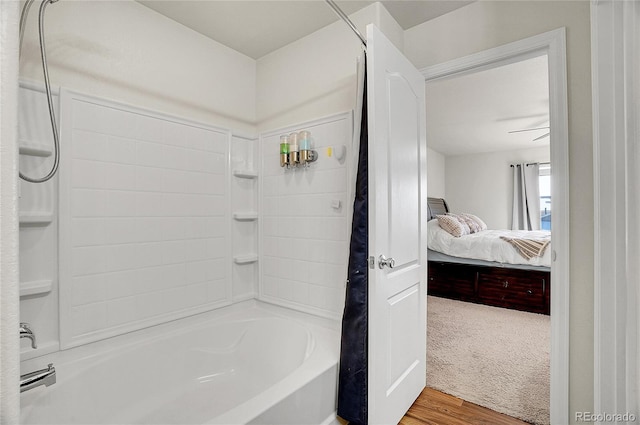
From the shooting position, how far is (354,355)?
157 centimetres

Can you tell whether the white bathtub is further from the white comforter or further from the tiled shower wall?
the white comforter

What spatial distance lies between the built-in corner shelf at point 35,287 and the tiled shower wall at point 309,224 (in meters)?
1.32

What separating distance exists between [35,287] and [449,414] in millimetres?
2314

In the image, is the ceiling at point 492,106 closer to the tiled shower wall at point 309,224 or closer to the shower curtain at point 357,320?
the tiled shower wall at point 309,224

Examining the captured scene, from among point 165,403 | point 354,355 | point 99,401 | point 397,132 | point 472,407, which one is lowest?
point 472,407

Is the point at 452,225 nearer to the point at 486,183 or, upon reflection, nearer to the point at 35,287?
the point at 486,183

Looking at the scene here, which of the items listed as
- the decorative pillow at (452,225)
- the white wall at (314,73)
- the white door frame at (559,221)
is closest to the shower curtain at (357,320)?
the white wall at (314,73)

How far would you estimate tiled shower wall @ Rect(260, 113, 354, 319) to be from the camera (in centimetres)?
205

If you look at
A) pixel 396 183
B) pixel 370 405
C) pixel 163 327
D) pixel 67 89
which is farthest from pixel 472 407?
pixel 67 89

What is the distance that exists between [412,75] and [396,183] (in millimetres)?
724

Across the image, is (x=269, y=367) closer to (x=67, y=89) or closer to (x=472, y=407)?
(x=472, y=407)

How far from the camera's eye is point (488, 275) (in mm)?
4012

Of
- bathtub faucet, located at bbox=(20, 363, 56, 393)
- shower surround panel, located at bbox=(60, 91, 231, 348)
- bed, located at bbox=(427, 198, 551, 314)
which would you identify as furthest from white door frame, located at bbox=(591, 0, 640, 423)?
bed, located at bbox=(427, 198, 551, 314)

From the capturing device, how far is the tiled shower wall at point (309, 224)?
205cm
